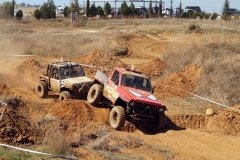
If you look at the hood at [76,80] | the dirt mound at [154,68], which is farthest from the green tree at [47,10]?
the hood at [76,80]

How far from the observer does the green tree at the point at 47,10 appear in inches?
2694

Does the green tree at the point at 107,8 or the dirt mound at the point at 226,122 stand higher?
the green tree at the point at 107,8

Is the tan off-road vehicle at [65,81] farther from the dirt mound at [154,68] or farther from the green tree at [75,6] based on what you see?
the green tree at [75,6]

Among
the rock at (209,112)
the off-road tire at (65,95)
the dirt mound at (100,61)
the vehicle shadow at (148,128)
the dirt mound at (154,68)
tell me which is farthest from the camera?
the dirt mound at (100,61)

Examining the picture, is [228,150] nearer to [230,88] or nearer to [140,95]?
[140,95]

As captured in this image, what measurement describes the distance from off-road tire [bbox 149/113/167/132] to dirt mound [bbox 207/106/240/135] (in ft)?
5.85

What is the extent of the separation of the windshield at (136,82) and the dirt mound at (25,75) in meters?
7.89

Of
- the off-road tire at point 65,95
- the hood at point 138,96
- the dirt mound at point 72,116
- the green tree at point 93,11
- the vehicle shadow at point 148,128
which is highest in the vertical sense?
the green tree at point 93,11

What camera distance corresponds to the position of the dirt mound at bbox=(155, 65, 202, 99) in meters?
18.4

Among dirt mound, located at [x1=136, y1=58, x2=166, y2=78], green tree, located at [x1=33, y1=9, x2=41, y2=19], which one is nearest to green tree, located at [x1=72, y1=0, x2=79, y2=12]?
green tree, located at [x1=33, y1=9, x2=41, y2=19]

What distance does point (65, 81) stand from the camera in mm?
15938

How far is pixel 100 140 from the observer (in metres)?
10.4

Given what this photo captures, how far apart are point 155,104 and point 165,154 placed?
2446mm

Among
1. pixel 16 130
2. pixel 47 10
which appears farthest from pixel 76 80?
pixel 47 10
